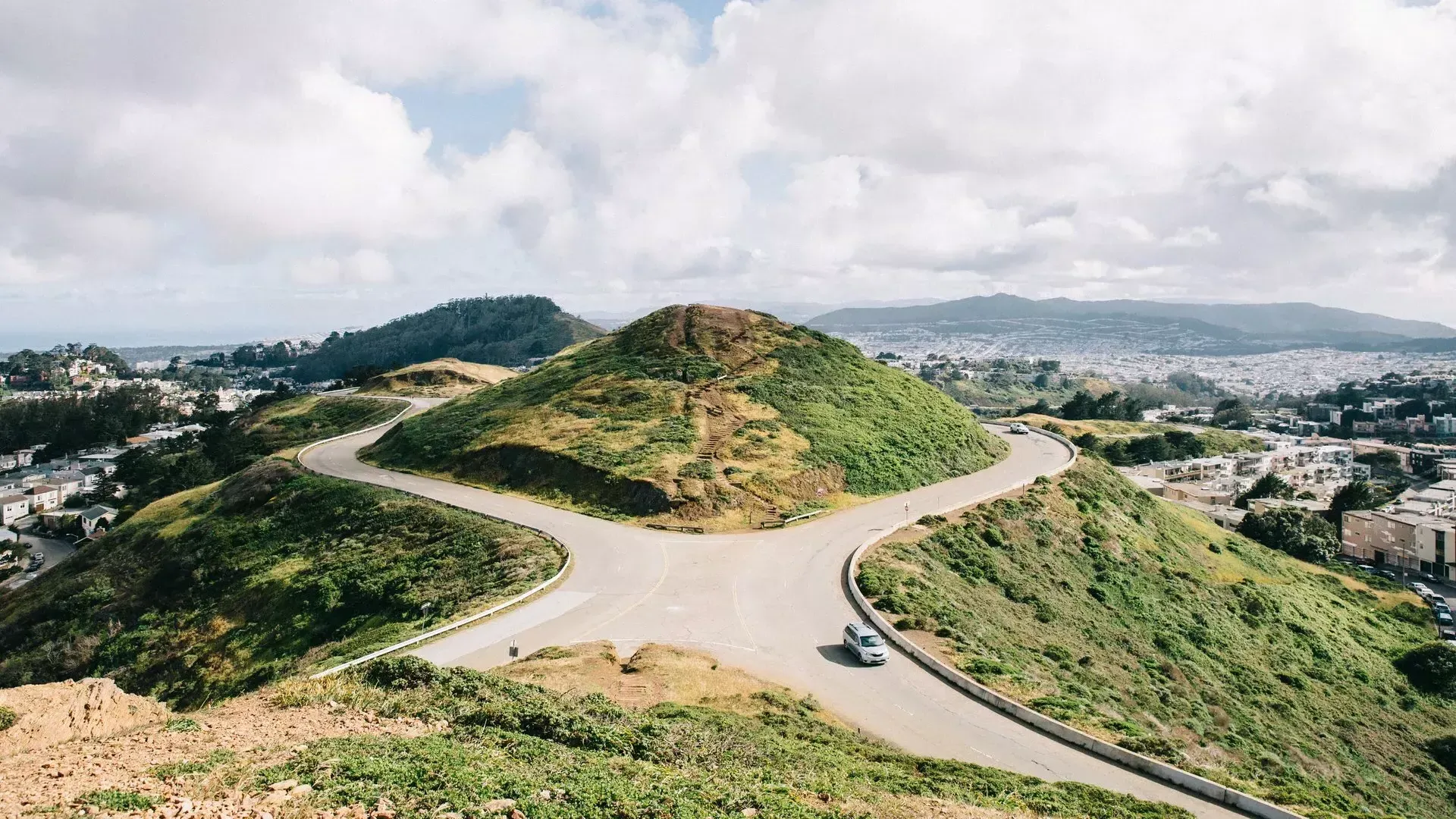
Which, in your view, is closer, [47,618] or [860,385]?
[47,618]

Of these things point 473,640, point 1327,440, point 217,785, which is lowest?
point 1327,440

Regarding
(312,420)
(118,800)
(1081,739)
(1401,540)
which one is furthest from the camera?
(312,420)

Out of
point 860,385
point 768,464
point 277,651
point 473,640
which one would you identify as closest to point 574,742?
point 473,640

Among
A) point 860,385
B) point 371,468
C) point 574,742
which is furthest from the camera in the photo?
point 860,385

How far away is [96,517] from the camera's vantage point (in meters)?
80.6

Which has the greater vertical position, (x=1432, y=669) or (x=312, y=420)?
(x=312, y=420)

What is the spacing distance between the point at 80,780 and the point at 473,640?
10906 millimetres

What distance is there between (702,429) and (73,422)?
440 feet

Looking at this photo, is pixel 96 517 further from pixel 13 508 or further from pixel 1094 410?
pixel 1094 410

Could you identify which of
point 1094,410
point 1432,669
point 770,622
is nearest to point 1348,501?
point 1432,669

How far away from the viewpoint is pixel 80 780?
31.2 ft

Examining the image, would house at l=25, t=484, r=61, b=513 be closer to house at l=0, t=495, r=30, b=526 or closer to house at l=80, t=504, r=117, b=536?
house at l=0, t=495, r=30, b=526

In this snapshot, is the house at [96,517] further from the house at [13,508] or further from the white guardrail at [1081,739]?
the white guardrail at [1081,739]

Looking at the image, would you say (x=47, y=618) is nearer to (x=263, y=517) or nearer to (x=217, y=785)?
(x=263, y=517)
